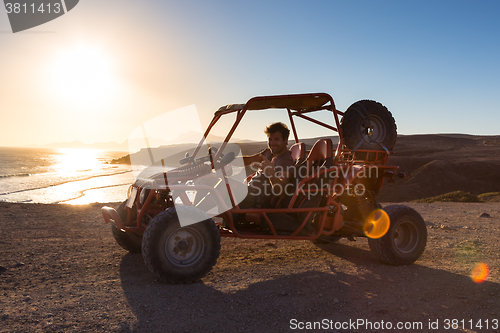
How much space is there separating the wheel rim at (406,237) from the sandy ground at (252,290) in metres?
0.28

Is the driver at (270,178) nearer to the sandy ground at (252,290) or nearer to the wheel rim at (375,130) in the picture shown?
the sandy ground at (252,290)

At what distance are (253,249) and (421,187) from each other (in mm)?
25237

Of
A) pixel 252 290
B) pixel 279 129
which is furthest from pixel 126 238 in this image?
pixel 279 129

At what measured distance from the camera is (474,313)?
3504mm

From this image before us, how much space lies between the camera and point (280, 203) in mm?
5016

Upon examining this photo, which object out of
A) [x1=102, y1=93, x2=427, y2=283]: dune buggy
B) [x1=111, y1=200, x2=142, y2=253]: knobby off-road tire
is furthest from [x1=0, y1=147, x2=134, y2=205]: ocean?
[x1=102, y1=93, x2=427, y2=283]: dune buggy

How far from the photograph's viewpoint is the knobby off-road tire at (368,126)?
5336 mm

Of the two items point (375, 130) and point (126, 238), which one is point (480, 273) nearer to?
point (375, 130)

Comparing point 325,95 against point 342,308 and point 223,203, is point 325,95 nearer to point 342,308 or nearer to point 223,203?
point 223,203

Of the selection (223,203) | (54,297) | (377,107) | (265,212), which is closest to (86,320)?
(54,297)

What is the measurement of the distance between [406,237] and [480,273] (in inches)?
40.8

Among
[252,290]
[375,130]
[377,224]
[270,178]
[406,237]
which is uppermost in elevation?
[375,130]

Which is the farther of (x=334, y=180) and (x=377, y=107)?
(x=377, y=107)

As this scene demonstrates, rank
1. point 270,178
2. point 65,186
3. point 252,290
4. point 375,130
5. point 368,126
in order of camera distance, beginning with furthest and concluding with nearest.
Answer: point 65,186
point 375,130
point 368,126
point 270,178
point 252,290
